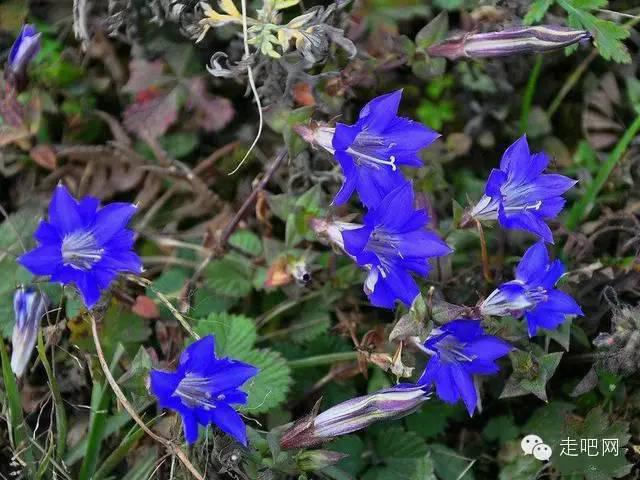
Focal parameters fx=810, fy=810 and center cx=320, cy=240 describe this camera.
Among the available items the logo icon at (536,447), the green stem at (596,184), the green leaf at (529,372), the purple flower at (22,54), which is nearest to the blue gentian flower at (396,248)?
the green leaf at (529,372)

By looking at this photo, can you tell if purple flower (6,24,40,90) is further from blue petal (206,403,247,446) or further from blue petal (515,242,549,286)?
blue petal (515,242,549,286)

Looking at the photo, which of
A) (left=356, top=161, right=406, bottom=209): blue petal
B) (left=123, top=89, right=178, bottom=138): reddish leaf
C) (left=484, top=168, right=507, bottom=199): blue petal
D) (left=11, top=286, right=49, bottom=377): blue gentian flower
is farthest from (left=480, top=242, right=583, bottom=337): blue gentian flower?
(left=123, top=89, right=178, bottom=138): reddish leaf

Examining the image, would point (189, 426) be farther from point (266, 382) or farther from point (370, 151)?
point (370, 151)

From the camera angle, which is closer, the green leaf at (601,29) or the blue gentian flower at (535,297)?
the blue gentian flower at (535,297)

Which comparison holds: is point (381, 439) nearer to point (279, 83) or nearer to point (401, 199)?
point (401, 199)

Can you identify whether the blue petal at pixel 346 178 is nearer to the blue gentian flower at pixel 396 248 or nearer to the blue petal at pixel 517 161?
the blue gentian flower at pixel 396 248

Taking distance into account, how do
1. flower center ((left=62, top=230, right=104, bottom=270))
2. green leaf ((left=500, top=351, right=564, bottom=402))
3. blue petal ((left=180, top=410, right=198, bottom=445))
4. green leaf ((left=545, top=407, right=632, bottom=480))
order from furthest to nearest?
green leaf ((left=545, top=407, right=632, bottom=480)) → green leaf ((left=500, top=351, right=564, bottom=402)) → flower center ((left=62, top=230, right=104, bottom=270)) → blue petal ((left=180, top=410, right=198, bottom=445))

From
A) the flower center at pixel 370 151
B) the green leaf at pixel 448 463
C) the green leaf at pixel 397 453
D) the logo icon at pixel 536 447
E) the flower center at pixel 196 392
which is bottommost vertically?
the green leaf at pixel 448 463
